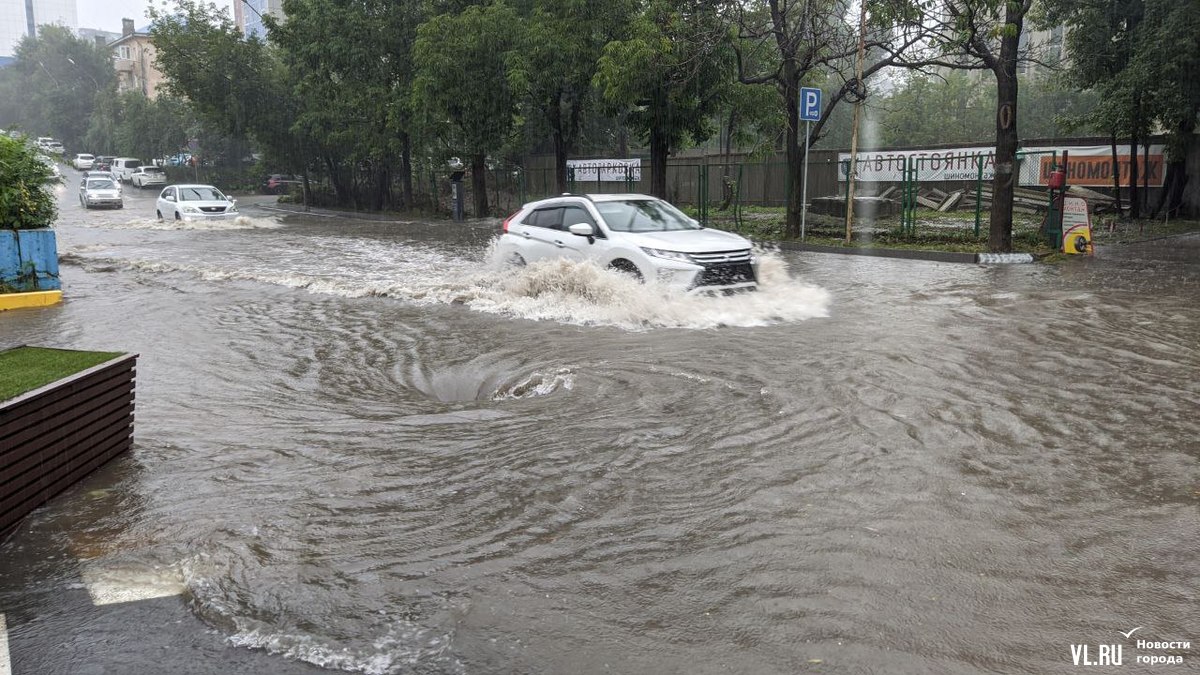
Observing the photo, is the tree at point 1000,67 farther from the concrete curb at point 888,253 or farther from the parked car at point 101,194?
the parked car at point 101,194

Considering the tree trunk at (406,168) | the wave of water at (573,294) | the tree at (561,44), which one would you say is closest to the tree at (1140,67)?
the tree at (561,44)

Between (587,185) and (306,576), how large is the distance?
3295 cm

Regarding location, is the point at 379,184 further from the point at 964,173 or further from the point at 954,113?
the point at 954,113

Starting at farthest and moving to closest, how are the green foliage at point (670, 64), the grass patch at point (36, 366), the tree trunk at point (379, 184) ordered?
the tree trunk at point (379, 184), the green foliage at point (670, 64), the grass patch at point (36, 366)

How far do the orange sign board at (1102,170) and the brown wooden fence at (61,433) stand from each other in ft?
79.5

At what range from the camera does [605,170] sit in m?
34.8

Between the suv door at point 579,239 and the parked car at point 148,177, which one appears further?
the parked car at point 148,177

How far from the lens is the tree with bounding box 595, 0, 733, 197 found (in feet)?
66.6

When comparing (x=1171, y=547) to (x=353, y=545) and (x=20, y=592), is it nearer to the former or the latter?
(x=353, y=545)

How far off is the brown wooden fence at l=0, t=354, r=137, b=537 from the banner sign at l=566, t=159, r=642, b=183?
85.8 feet

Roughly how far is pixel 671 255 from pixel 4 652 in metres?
8.41

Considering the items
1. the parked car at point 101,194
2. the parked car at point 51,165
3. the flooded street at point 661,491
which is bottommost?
the flooded street at point 661,491

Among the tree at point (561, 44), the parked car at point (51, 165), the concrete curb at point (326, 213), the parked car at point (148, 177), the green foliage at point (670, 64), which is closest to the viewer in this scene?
the parked car at point (51, 165)

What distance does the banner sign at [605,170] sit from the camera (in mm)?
32875
